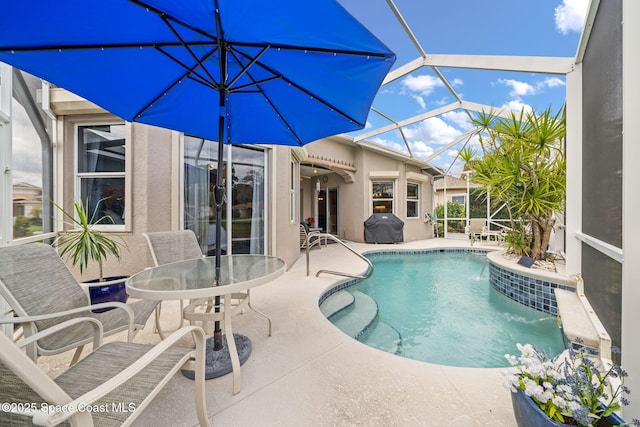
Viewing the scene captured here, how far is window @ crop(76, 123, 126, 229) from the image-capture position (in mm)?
4000

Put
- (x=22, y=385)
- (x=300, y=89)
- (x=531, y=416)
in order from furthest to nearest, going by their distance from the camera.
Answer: (x=300, y=89) < (x=531, y=416) < (x=22, y=385)

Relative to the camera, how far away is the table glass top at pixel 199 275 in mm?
1641

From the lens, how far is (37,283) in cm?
175

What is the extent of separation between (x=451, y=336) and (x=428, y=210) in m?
9.73

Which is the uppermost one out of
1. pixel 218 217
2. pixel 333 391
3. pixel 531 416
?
pixel 218 217

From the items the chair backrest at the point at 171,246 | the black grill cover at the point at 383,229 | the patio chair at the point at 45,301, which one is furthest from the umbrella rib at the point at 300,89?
the black grill cover at the point at 383,229

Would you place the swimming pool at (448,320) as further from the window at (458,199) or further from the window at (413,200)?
the window at (458,199)

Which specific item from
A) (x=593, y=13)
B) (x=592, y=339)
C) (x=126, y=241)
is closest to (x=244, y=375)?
(x=592, y=339)

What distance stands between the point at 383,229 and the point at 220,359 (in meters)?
8.50

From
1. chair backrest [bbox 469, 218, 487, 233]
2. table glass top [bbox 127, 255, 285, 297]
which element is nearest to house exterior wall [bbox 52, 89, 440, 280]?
table glass top [bbox 127, 255, 285, 297]

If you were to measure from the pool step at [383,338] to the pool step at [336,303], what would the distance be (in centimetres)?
58

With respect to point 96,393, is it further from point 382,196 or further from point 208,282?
point 382,196

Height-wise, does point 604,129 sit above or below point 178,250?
above

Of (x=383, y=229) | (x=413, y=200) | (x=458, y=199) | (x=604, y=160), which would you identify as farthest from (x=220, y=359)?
(x=458, y=199)
